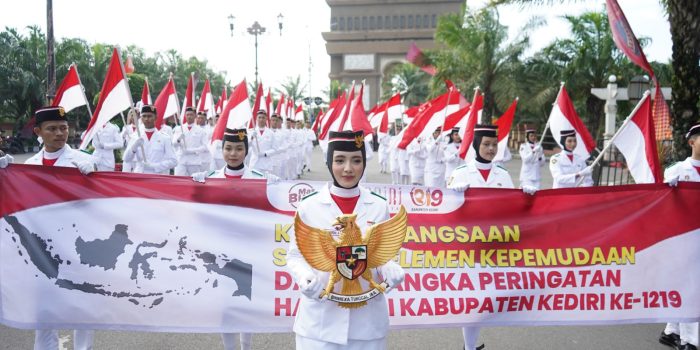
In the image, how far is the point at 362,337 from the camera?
115 inches

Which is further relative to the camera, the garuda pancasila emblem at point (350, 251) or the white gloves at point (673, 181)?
the white gloves at point (673, 181)

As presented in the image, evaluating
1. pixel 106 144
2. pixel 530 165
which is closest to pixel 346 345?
pixel 106 144

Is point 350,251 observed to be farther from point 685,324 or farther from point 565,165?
point 565,165

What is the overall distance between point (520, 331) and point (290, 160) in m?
15.1

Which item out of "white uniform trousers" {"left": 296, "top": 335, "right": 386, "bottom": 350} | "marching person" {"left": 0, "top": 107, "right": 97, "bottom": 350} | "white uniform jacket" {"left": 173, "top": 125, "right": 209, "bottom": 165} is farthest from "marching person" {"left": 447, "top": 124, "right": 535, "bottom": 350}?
"white uniform jacket" {"left": 173, "top": 125, "right": 209, "bottom": 165}

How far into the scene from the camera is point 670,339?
507cm

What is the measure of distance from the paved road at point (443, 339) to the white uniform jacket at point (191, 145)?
712 centimetres

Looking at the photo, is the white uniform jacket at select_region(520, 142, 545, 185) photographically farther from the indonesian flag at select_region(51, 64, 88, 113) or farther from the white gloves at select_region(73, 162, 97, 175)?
the white gloves at select_region(73, 162, 97, 175)

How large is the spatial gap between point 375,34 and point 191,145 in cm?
6819

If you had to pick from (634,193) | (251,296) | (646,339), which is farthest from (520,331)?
(251,296)

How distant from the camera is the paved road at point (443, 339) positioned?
16.2 ft

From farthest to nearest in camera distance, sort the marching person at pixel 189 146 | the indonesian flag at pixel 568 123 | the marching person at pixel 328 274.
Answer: the marching person at pixel 189 146, the indonesian flag at pixel 568 123, the marching person at pixel 328 274

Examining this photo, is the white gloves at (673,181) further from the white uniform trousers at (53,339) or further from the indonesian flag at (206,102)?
the indonesian flag at (206,102)

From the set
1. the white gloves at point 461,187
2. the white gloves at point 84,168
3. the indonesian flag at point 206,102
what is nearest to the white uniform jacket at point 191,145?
the indonesian flag at point 206,102
